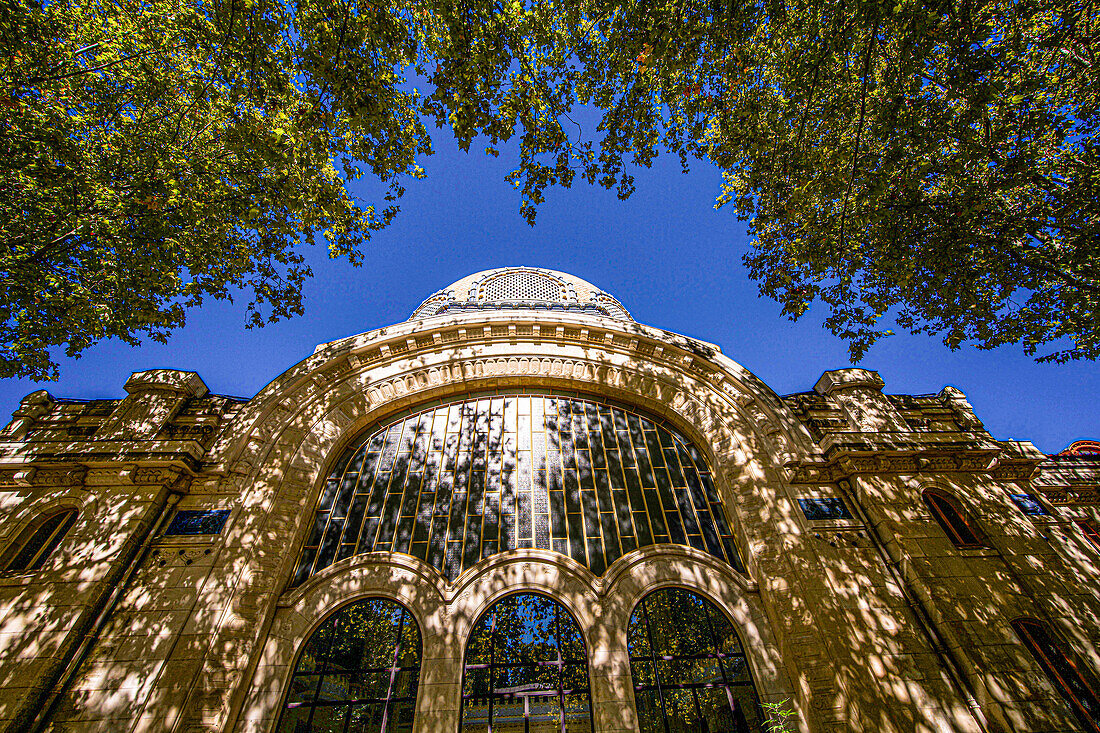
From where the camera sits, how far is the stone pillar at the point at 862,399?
32.4ft

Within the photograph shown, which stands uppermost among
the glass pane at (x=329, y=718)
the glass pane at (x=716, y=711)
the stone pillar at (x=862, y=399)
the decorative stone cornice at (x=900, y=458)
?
the stone pillar at (x=862, y=399)

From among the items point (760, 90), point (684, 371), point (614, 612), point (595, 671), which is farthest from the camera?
point (684, 371)

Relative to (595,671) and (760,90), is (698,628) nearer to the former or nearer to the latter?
(595,671)

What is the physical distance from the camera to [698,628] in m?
7.98

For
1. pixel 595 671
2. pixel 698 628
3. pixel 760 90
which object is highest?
pixel 760 90

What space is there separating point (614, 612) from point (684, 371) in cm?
654

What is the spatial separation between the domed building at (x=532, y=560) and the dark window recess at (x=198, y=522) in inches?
1.9

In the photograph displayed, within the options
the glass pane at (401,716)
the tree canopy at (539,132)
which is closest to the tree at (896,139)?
the tree canopy at (539,132)

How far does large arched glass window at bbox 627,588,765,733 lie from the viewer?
703cm

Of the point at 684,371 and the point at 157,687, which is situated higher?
the point at 684,371

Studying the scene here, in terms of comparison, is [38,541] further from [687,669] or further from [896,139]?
[896,139]

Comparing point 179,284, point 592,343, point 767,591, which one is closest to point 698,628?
point 767,591

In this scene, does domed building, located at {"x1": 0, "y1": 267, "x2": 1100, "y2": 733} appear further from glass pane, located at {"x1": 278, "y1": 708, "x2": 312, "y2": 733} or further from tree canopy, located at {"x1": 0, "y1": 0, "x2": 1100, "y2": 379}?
tree canopy, located at {"x1": 0, "y1": 0, "x2": 1100, "y2": 379}

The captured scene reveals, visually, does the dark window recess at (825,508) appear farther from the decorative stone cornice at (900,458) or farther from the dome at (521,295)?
the dome at (521,295)
